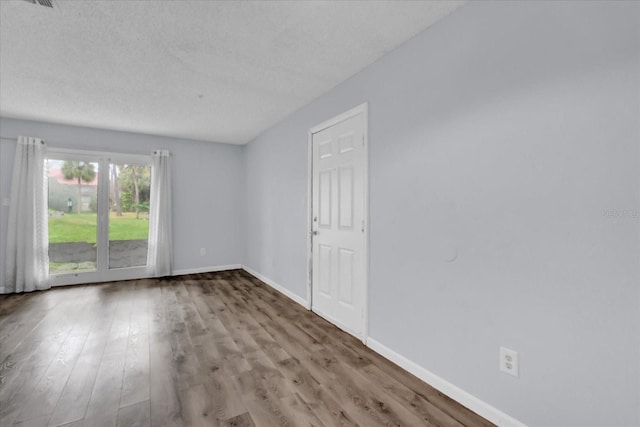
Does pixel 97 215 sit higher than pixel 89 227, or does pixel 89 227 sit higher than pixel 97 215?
pixel 97 215

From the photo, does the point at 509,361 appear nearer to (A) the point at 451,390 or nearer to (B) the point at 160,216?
(A) the point at 451,390

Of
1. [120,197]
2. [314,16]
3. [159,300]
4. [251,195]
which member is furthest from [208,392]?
[120,197]

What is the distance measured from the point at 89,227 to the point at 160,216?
1.03 m

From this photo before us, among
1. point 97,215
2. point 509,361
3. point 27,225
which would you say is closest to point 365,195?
point 509,361

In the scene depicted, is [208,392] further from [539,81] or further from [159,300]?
[539,81]

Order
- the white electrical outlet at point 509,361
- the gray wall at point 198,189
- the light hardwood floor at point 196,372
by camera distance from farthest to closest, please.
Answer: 1. the gray wall at point 198,189
2. the light hardwood floor at point 196,372
3. the white electrical outlet at point 509,361

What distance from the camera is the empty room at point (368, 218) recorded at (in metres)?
1.34

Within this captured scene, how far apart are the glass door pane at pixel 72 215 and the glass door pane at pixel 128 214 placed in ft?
0.78

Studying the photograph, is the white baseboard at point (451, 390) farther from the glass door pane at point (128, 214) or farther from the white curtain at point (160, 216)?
the glass door pane at point (128, 214)

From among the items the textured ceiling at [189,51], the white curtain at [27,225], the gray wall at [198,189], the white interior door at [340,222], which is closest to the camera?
the textured ceiling at [189,51]

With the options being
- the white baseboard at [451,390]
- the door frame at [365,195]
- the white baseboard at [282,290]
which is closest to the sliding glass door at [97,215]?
the white baseboard at [282,290]

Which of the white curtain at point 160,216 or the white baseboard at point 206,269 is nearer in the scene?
the white curtain at point 160,216

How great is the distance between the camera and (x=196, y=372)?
2.19 m

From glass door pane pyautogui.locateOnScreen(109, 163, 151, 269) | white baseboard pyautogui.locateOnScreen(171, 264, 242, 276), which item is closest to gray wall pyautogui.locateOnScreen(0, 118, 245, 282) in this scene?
white baseboard pyautogui.locateOnScreen(171, 264, 242, 276)
